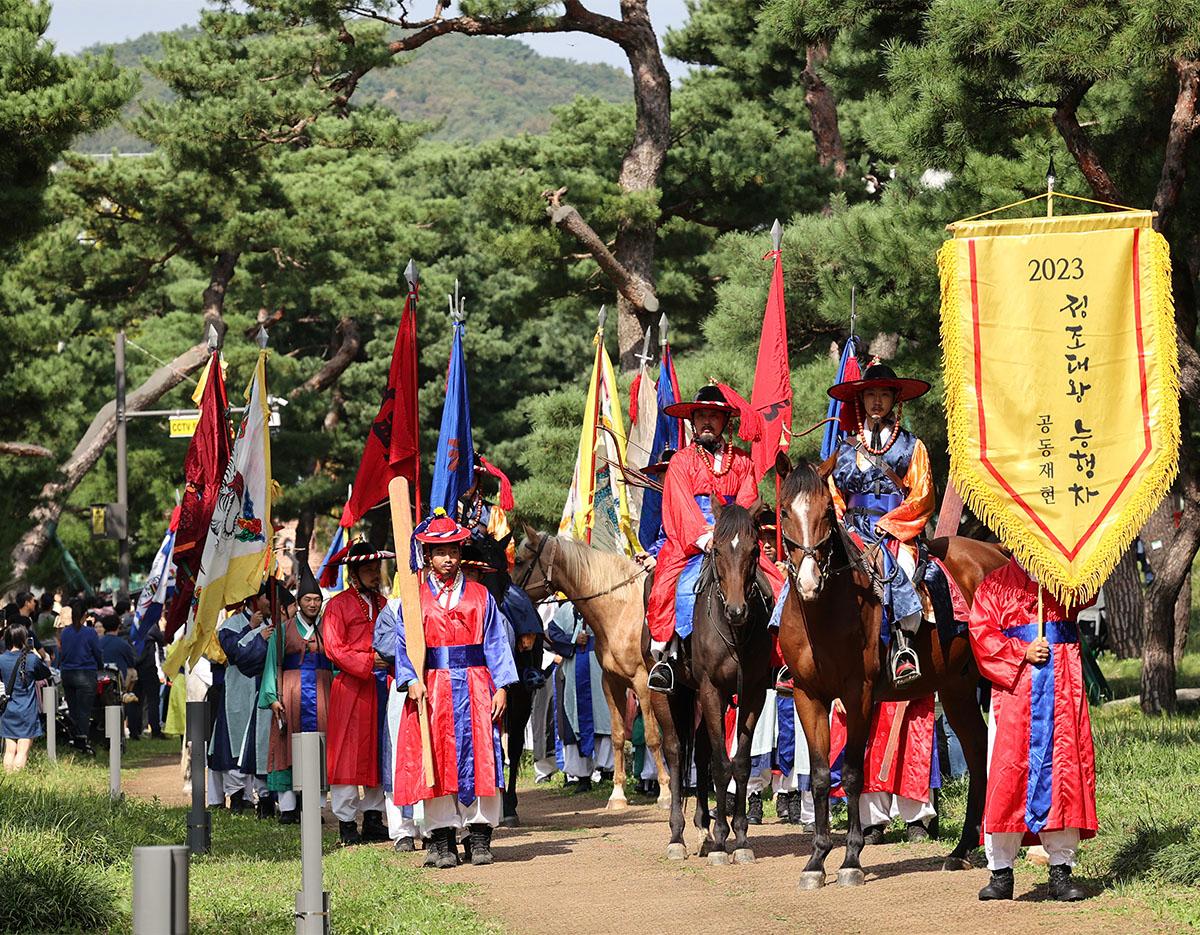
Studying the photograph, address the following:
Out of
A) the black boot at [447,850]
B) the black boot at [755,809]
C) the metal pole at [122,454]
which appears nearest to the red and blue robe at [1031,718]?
the black boot at [447,850]

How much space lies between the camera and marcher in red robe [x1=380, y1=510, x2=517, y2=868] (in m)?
11.2

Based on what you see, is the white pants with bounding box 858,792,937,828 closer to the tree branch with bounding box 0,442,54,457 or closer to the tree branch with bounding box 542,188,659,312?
the tree branch with bounding box 542,188,659,312

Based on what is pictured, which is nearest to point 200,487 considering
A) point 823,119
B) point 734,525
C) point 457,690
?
point 457,690

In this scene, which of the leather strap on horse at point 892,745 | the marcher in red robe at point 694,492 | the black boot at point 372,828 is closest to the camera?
the leather strap on horse at point 892,745

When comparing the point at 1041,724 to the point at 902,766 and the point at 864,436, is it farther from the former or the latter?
the point at 864,436

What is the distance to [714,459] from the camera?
39.0 feet

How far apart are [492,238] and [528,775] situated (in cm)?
892

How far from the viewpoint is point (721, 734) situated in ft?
36.1

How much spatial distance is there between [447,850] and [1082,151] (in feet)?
24.4

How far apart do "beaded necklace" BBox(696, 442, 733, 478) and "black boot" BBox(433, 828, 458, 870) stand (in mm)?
2885

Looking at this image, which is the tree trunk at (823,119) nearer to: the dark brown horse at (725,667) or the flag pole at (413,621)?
the dark brown horse at (725,667)

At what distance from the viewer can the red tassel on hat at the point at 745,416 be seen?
A: 1191 centimetres

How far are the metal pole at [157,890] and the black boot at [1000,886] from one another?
16.7 feet

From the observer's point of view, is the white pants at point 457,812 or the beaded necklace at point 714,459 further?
the beaded necklace at point 714,459
